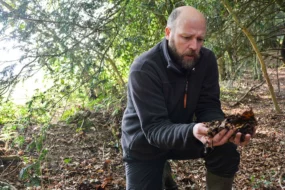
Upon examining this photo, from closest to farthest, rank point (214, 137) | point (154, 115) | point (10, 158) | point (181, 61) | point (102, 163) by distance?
1. point (214, 137)
2. point (154, 115)
3. point (181, 61)
4. point (102, 163)
5. point (10, 158)

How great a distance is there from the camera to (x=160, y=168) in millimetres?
2719

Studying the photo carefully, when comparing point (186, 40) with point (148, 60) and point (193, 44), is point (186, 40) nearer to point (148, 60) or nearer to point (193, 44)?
point (193, 44)

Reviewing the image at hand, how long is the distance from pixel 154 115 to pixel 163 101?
17 centimetres

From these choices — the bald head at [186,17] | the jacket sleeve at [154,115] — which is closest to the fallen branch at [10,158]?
the jacket sleeve at [154,115]

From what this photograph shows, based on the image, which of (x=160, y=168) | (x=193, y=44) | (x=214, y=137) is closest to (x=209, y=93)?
(x=193, y=44)

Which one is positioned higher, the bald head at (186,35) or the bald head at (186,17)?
the bald head at (186,17)

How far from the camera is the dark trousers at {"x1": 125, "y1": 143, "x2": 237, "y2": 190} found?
8.16 feet

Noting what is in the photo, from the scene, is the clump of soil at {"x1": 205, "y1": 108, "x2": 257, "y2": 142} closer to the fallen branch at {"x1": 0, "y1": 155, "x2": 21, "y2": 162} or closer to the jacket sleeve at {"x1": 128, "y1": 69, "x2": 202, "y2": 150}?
the jacket sleeve at {"x1": 128, "y1": 69, "x2": 202, "y2": 150}

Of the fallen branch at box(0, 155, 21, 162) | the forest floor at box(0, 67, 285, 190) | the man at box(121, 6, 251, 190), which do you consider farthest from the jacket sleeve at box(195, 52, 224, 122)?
the fallen branch at box(0, 155, 21, 162)

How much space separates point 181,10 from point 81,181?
2.27 meters

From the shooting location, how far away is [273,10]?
218 inches

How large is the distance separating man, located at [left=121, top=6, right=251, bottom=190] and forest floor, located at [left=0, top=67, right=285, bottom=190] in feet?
3.19

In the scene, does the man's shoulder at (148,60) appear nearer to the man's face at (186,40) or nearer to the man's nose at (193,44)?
the man's face at (186,40)

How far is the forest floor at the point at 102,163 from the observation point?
11.8 ft
